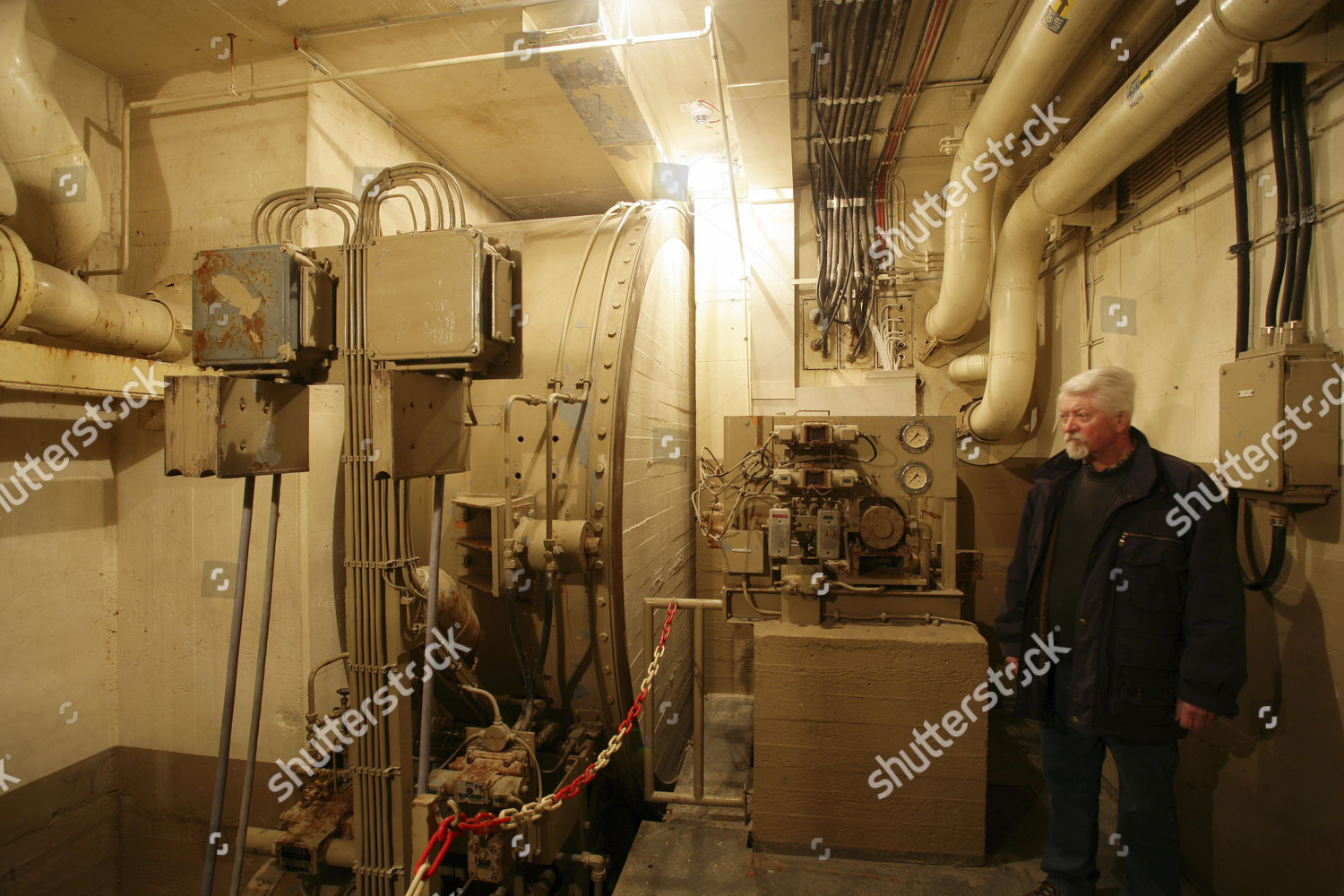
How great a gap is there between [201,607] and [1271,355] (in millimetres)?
4997

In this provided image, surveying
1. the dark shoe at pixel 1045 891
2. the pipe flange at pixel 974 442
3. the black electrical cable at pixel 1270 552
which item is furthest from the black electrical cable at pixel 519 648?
the pipe flange at pixel 974 442

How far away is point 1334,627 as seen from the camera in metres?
1.91

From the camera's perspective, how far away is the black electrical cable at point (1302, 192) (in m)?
2.01

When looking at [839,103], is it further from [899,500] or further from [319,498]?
[319,498]

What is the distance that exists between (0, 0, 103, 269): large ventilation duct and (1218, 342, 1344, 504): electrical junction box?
15.6 ft

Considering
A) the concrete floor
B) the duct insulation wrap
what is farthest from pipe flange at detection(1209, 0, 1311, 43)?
the concrete floor

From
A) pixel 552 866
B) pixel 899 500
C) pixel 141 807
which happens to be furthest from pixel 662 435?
pixel 141 807

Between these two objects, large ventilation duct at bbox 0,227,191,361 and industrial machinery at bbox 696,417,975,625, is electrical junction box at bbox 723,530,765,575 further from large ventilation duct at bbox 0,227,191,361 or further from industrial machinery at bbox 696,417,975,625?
large ventilation duct at bbox 0,227,191,361

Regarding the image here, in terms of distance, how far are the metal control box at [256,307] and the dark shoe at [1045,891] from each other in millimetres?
3307

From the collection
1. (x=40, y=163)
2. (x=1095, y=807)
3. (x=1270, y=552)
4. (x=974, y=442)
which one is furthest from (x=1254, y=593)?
(x=40, y=163)

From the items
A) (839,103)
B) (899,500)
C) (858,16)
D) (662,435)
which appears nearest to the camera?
(899,500)

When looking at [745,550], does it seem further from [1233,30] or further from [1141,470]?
[1233,30]

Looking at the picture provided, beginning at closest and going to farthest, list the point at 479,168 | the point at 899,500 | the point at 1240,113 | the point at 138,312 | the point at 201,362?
the point at 201,362, the point at 1240,113, the point at 138,312, the point at 899,500, the point at 479,168

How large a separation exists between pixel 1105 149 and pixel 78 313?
476 centimetres
